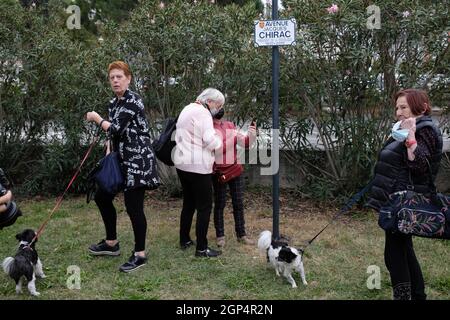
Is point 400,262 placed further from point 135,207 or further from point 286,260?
point 135,207

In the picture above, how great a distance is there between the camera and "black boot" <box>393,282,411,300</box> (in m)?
3.56

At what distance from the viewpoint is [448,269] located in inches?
175

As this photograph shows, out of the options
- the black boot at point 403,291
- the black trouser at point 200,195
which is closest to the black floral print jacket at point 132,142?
the black trouser at point 200,195

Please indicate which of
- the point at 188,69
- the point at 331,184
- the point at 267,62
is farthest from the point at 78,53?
the point at 331,184

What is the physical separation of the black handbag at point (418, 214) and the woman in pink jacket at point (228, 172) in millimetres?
1802

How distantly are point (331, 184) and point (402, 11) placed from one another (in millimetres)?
2162

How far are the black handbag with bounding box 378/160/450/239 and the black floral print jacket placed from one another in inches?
76.4

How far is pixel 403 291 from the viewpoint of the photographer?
141 inches

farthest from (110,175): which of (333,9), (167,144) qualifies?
(333,9)

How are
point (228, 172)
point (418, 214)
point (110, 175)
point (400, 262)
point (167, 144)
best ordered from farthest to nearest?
point (228, 172) < point (167, 144) < point (110, 175) < point (400, 262) < point (418, 214)

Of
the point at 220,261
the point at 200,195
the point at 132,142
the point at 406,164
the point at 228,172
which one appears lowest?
the point at 220,261

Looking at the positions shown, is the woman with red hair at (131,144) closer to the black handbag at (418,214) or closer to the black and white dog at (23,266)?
the black and white dog at (23,266)

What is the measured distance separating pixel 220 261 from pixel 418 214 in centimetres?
193

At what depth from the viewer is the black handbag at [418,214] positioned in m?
3.32
